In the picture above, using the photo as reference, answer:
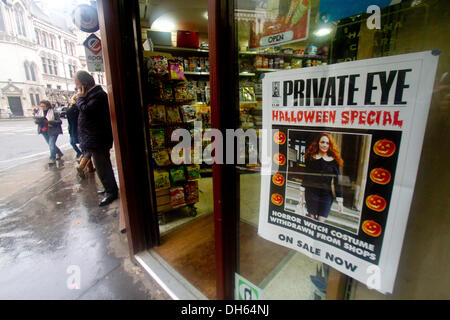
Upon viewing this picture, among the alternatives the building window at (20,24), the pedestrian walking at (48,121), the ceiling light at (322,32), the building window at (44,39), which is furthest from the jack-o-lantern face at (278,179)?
the building window at (44,39)

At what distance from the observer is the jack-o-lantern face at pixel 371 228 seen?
57 cm

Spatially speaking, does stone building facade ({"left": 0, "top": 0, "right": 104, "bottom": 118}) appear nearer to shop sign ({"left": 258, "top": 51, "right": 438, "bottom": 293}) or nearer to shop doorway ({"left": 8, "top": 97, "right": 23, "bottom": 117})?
shop doorway ({"left": 8, "top": 97, "right": 23, "bottom": 117})

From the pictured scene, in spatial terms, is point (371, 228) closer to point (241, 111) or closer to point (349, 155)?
point (349, 155)

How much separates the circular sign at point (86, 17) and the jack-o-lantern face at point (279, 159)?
3.06 metres

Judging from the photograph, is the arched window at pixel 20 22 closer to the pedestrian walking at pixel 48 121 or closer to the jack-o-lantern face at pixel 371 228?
the pedestrian walking at pixel 48 121

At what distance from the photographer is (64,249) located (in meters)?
2.09

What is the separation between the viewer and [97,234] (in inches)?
91.4

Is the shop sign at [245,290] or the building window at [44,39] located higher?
the building window at [44,39]

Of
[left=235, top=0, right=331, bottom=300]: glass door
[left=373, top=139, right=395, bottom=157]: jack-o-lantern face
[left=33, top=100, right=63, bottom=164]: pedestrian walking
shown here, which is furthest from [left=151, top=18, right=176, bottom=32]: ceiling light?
[left=373, top=139, right=395, bottom=157]: jack-o-lantern face

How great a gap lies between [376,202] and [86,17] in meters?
3.60

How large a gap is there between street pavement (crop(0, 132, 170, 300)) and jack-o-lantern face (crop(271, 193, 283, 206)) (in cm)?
130

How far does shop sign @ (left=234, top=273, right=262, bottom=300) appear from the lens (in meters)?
1.02

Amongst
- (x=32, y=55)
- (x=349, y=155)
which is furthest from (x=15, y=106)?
(x=349, y=155)
